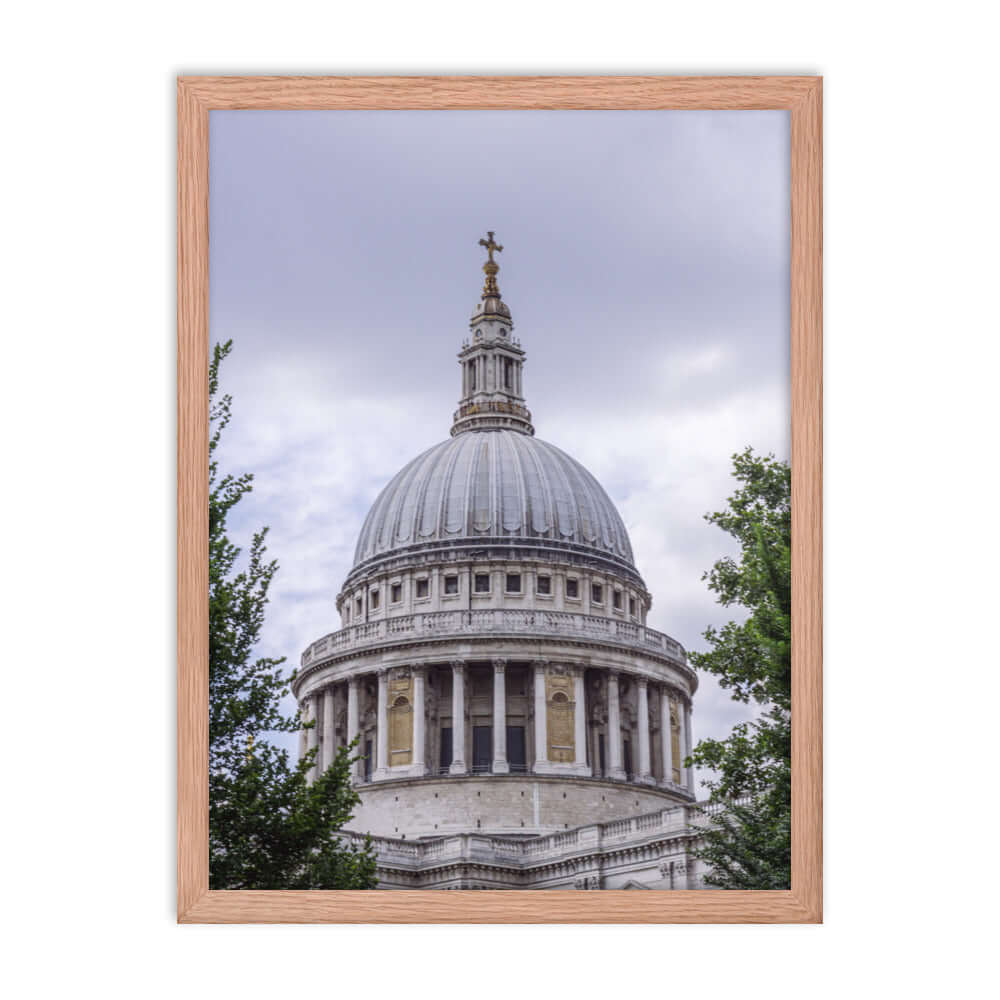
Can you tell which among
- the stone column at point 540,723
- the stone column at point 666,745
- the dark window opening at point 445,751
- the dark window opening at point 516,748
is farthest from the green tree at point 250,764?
the dark window opening at point 445,751

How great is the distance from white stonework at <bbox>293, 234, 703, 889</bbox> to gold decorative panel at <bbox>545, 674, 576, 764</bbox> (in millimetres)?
43

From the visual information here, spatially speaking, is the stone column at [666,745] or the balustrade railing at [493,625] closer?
the stone column at [666,745]

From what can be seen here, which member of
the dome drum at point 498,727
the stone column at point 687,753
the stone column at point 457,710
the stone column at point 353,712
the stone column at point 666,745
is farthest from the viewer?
the stone column at point 457,710

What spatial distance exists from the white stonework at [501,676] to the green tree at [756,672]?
1.09 metres

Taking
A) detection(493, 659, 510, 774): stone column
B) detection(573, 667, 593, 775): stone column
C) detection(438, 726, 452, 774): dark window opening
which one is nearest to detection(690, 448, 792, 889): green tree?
detection(573, 667, 593, 775): stone column

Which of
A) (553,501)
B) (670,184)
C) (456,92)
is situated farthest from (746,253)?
(553,501)

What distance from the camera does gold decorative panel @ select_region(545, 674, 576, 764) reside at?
118ft

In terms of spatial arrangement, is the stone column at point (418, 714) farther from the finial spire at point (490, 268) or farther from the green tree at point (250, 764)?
the finial spire at point (490, 268)

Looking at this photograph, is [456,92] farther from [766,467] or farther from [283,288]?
[766,467]

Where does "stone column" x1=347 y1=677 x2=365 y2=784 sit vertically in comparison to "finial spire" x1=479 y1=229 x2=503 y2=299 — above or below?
below

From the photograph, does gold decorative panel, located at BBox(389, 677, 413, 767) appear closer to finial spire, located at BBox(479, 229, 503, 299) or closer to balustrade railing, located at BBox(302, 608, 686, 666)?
balustrade railing, located at BBox(302, 608, 686, 666)

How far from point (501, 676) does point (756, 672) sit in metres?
22.2

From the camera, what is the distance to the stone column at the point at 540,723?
35.6m

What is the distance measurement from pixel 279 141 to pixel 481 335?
10.5ft
